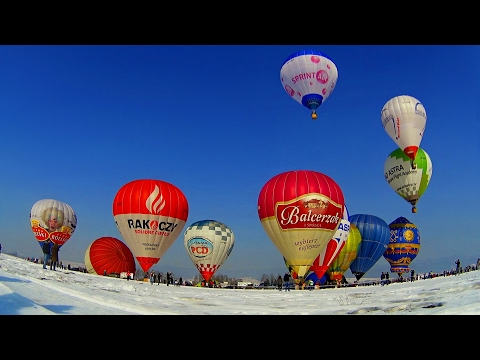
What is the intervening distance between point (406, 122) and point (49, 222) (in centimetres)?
2699

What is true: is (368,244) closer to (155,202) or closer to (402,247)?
(402,247)

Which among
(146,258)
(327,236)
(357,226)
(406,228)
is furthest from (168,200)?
(406,228)

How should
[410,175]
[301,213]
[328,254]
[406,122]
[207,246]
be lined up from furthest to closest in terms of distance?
[410,175], [207,246], [406,122], [328,254], [301,213]

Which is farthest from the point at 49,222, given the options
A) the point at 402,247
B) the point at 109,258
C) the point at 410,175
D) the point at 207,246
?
the point at 402,247

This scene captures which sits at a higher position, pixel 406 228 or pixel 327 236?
pixel 406 228

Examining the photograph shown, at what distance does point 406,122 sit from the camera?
89.1 feet

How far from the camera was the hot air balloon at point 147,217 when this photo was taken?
22.2 m

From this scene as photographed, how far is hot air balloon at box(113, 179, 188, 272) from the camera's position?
22.2 meters

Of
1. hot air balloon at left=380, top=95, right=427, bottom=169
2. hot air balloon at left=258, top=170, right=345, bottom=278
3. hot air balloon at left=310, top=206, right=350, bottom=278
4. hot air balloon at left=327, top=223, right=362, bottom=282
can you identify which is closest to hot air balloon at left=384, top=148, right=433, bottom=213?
hot air balloon at left=380, top=95, right=427, bottom=169

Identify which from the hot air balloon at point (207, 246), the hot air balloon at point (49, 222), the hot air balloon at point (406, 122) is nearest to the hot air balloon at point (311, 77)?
the hot air balloon at point (406, 122)
